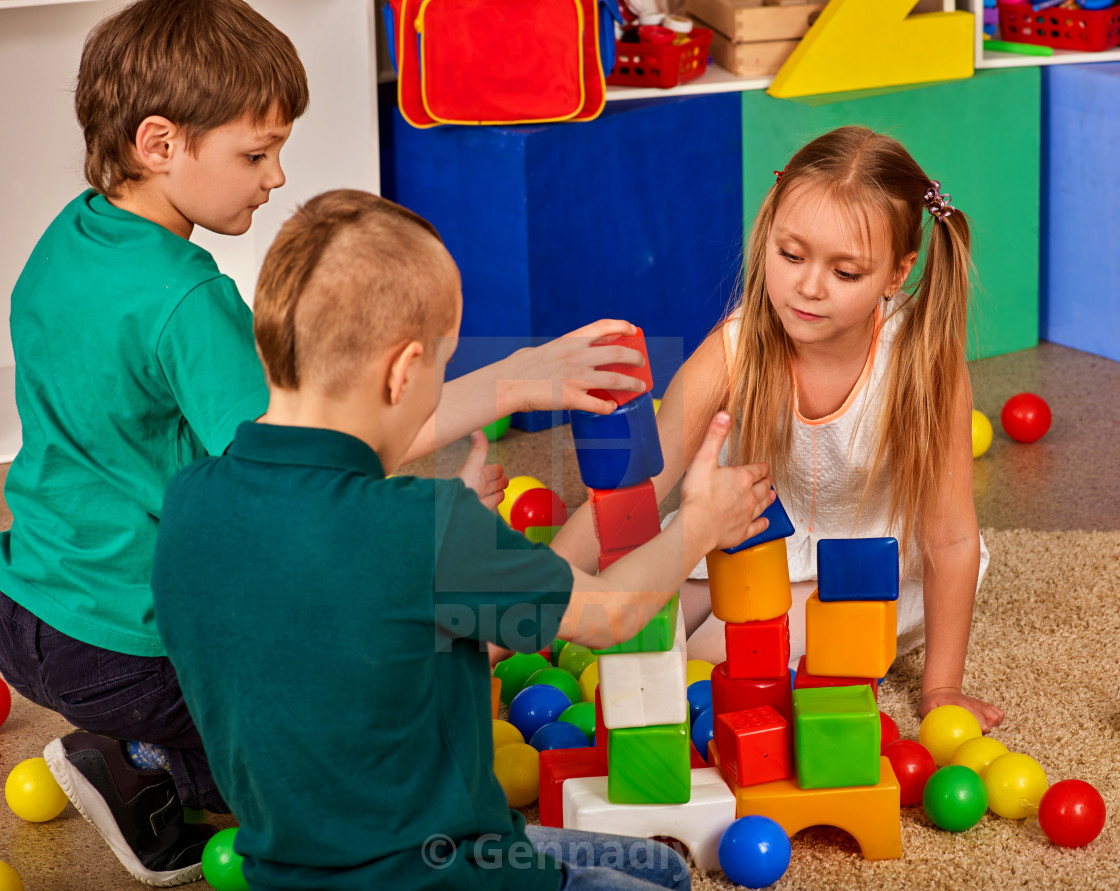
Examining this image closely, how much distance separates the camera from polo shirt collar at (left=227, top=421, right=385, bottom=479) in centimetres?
76

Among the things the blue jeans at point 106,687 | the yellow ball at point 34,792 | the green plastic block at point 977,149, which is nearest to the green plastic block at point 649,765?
the blue jeans at point 106,687

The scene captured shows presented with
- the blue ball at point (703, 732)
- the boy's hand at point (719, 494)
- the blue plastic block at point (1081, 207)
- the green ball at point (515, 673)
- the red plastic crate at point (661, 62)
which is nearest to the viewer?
the boy's hand at point (719, 494)

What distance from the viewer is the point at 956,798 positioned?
1148mm

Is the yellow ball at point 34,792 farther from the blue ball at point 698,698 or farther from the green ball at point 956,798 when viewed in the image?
the green ball at point 956,798

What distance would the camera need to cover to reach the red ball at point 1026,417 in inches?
82.4

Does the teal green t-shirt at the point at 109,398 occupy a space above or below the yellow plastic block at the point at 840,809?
above

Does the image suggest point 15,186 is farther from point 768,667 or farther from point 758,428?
point 768,667

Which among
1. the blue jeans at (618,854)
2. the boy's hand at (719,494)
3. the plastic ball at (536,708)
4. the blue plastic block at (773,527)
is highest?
the boy's hand at (719,494)

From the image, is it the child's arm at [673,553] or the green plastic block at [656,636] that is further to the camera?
the green plastic block at [656,636]

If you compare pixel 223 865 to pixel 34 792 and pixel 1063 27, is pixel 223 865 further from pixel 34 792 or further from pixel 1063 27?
pixel 1063 27

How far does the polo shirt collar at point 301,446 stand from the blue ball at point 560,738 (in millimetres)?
592

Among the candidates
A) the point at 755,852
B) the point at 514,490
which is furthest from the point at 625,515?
the point at 514,490

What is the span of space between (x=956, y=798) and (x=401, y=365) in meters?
0.67
